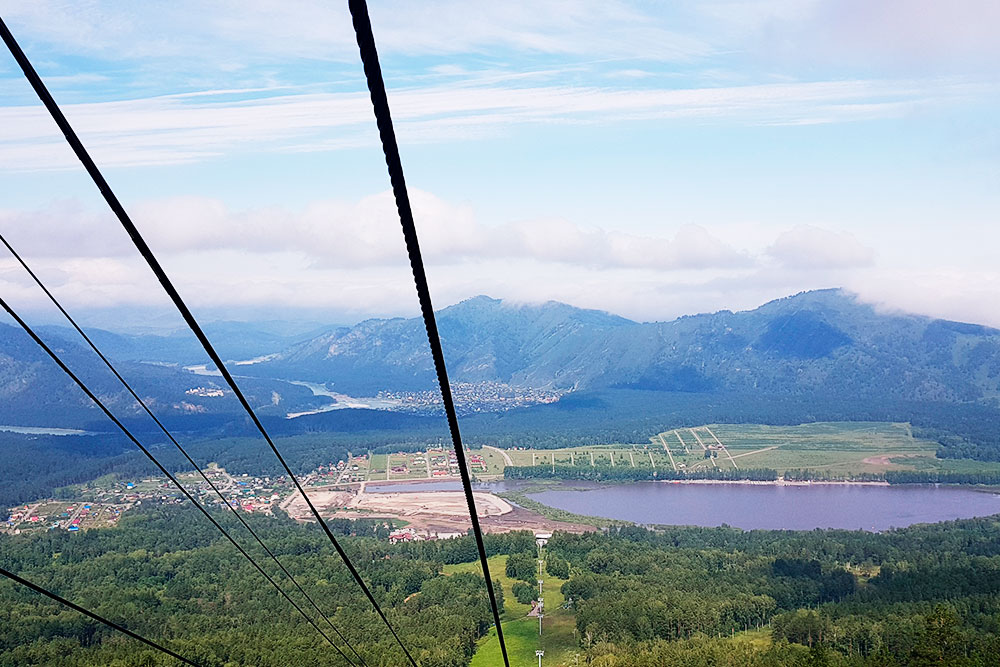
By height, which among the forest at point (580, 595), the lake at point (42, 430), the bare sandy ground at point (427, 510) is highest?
the lake at point (42, 430)

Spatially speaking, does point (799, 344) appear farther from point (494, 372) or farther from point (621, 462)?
point (621, 462)

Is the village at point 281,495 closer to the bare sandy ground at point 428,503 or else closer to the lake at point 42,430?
the bare sandy ground at point 428,503

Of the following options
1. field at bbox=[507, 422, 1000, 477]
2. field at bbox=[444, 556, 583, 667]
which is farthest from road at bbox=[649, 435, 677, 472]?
field at bbox=[444, 556, 583, 667]

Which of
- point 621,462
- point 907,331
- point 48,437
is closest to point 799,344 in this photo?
point 907,331

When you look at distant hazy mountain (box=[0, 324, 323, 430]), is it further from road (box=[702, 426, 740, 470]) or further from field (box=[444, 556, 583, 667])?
field (box=[444, 556, 583, 667])

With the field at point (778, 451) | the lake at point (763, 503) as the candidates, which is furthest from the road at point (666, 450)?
the lake at point (763, 503)

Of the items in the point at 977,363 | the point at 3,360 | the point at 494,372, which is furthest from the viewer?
the point at 494,372

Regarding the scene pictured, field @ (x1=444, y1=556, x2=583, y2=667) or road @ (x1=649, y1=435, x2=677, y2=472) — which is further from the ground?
road @ (x1=649, y1=435, x2=677, y2=472)
